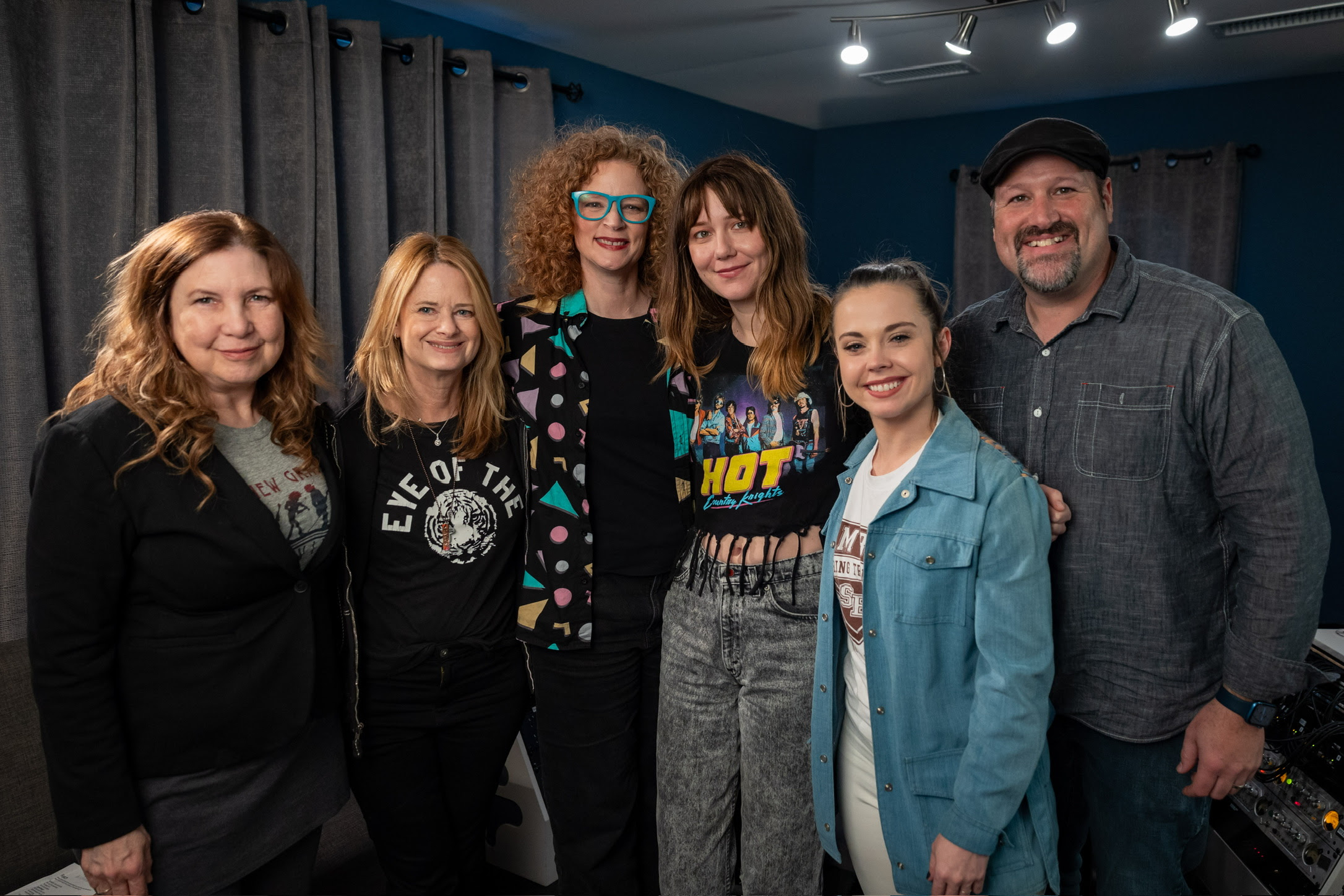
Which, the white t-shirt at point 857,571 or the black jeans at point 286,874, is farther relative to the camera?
the black jeans at point 286,874

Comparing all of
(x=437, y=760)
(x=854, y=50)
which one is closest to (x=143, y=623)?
(x=437, y=760)

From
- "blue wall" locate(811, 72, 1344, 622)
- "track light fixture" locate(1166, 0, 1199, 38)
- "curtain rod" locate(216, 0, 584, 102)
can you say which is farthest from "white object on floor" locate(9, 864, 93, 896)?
"blue wall" locate(811, 72, 1344, 622)

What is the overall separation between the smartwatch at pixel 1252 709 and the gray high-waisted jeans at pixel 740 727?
0.67 meters

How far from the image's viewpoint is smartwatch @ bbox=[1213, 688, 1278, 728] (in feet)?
4.40

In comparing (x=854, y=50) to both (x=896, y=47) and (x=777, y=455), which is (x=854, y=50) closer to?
(x=896, y=47)

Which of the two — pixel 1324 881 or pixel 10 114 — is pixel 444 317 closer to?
pixel 10 114

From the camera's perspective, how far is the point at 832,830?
146 centimetres

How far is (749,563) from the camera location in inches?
62.2

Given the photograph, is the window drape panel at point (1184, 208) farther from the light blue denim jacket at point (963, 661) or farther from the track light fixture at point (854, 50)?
the light blue denim jacket at point (963, 661)

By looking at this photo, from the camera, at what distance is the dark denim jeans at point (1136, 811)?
1.42m

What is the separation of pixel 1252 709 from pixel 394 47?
3.32 metres

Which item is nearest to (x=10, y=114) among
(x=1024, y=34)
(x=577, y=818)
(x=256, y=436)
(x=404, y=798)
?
(x=256, y=436)

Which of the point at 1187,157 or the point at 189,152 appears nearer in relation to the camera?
the point at 189,152

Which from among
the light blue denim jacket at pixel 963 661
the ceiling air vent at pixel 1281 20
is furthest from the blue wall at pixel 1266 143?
the light blue denim jacket at pixel 963 661
